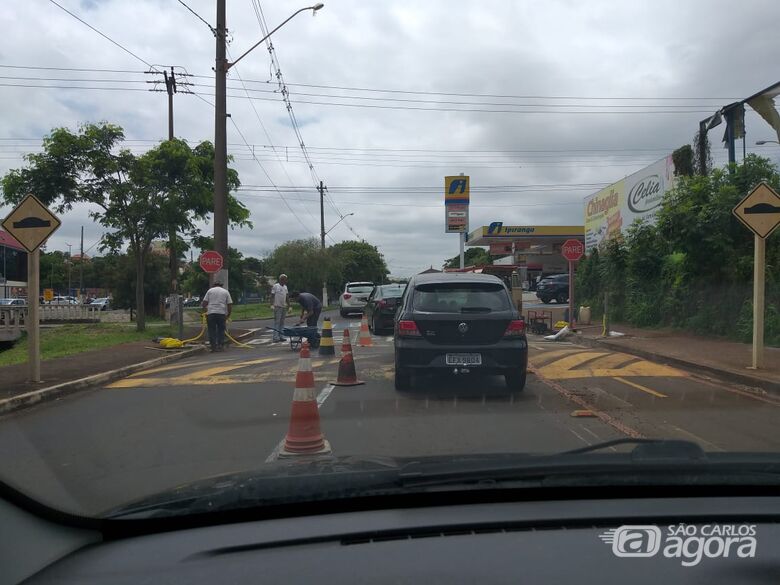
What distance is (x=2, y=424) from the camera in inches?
301

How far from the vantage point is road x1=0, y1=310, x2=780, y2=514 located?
5711mm

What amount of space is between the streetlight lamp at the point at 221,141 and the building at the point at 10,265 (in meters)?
15.1

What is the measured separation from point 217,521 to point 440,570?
2.95 feet

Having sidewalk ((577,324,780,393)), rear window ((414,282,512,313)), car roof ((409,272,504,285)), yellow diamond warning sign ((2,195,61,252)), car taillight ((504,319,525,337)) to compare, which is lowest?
sidewalk ((577,324,780,393))

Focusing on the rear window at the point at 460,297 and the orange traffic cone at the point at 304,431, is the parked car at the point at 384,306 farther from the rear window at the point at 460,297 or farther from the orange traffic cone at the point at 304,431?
the orange traffic cone at the point at 304,431

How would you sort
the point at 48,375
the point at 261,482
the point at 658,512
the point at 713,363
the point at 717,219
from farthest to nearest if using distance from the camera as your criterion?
1. the point at 717,219
2. the point at 713,363
3. the point at 48,375
4. the point at 261,482
5. the point at 658,512

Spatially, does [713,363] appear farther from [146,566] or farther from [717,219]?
[146,566]

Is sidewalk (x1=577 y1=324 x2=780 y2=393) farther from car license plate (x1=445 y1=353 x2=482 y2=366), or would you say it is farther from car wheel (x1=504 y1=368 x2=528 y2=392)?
car license plate (x1=445 y1=353 x2=482 y2=366)

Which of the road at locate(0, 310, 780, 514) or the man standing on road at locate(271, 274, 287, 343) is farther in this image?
the man standing on road at locate(271, 274, 287, 343)

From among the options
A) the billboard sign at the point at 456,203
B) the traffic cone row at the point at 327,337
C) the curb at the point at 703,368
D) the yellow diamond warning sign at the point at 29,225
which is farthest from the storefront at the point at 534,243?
the yellow diamond warning sign at the point at 29,225

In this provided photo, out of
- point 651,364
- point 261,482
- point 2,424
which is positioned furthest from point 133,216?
point 261,482

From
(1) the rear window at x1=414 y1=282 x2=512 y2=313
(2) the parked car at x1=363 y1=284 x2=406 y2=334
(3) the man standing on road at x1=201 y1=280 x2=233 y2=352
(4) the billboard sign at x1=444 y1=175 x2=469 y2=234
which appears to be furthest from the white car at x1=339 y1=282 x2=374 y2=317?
(1) the rear window at x1=414 y1=282 x2=512 y2=313

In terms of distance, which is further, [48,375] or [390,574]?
[48,375]
